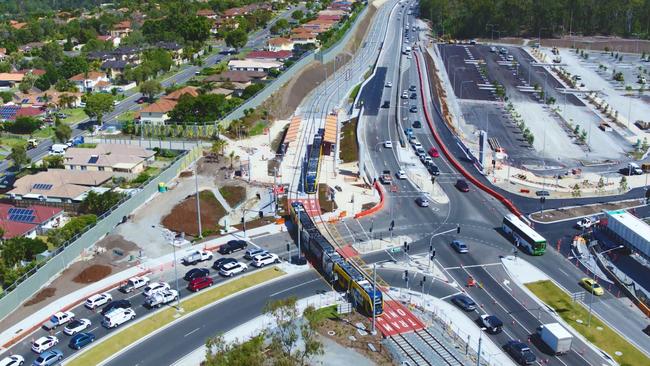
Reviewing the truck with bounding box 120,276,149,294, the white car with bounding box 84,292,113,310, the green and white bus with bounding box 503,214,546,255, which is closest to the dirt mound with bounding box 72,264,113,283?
the truck with bounding box 120,276,149,294

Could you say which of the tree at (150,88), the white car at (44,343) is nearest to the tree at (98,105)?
the tree at (150,88)

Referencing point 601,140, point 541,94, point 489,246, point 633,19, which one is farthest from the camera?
point 633,19

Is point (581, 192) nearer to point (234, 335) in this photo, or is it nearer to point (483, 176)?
point (483, 176)

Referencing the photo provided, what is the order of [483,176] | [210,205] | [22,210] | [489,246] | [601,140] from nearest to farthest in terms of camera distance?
[489,246] < [22,210] < [210,205] < [483,176] < [601,140]

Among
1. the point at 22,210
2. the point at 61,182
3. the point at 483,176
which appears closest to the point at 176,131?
the point at 61,182

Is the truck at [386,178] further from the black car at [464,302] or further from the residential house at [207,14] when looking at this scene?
the residential house at [207,14]

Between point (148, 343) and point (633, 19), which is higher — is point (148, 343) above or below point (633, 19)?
below

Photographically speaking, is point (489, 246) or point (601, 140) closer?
point (489, 246)

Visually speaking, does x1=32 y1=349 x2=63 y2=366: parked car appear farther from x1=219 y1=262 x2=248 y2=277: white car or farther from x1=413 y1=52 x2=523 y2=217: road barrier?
x1=413 y1=52 x2=523 y2=217: road barrier
